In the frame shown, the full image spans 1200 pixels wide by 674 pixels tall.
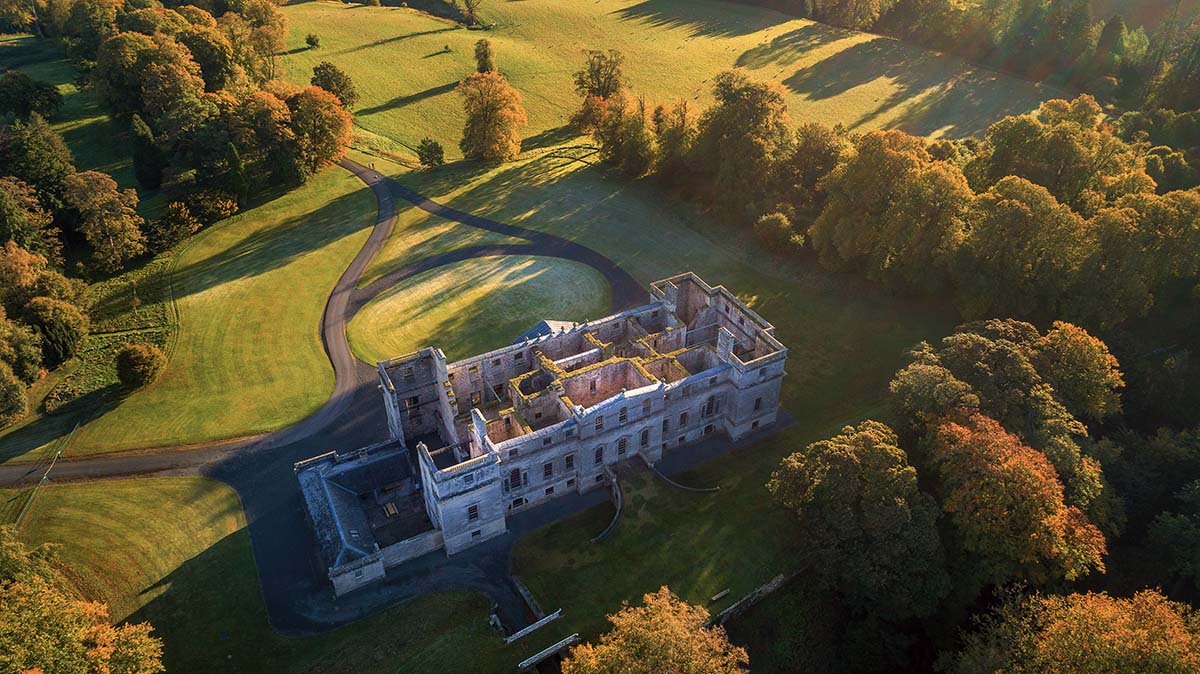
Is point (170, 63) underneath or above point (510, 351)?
above

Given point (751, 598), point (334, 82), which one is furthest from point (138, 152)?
point (751, 598)

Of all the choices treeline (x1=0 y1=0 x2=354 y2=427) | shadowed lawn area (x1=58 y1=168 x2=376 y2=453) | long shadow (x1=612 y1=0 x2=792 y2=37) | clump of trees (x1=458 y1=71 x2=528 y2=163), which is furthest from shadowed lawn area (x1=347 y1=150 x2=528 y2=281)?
long shadow (x1=612 y1=0 x2=792 y2=37)

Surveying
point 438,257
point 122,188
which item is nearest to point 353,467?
point 438,257

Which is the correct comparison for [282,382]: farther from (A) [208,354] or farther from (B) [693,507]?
(B) [693,507]

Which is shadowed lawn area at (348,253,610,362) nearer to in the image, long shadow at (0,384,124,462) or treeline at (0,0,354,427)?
treeline at (0,0,354,427)

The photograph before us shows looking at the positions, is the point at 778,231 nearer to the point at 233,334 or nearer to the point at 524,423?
the point at 524,423
